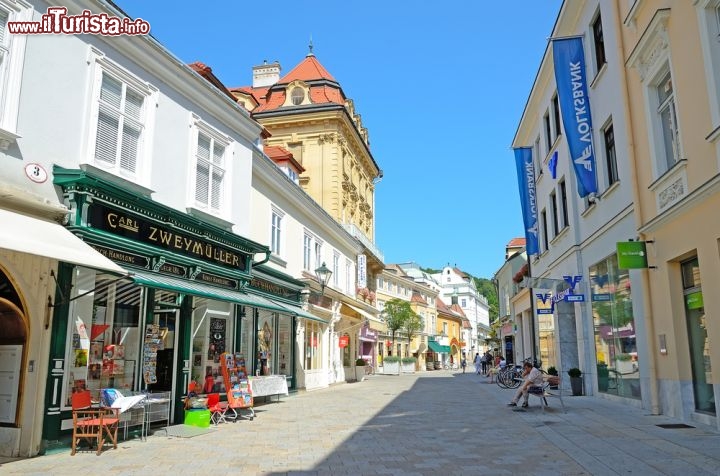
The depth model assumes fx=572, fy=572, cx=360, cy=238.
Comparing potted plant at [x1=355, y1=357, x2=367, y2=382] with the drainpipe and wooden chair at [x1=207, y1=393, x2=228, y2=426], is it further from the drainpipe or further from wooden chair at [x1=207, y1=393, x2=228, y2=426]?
the drainpipe

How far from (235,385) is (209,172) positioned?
4.78 metres

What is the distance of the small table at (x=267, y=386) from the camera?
13547 millimetres

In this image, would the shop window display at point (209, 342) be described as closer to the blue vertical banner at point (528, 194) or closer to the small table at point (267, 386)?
the small table at point (267, 386)

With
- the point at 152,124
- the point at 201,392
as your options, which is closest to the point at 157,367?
the point at 201,392

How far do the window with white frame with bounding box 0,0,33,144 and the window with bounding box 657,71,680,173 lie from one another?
1077 centimetres

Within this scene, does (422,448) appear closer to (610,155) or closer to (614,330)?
(614,330)

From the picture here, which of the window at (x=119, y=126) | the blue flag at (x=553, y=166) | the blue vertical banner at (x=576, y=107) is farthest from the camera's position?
the blue flag at (x=553, y=166)

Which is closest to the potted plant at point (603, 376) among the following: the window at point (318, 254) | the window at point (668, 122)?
the window at point (668, 122)

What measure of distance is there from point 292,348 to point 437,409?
6.83 meters

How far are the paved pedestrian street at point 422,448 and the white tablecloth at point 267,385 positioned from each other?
928 mm

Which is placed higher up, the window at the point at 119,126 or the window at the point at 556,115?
the window at the point at 556,115

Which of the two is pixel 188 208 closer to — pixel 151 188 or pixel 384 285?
pixel 151 188

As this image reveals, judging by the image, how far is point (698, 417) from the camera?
9789 millimetres

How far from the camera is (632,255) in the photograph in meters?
11.4
